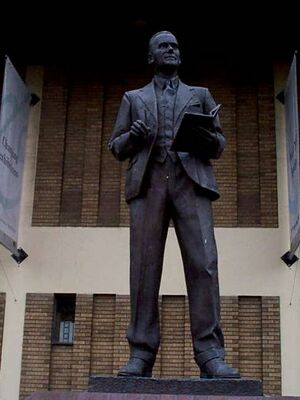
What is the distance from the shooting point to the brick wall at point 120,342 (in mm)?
12484

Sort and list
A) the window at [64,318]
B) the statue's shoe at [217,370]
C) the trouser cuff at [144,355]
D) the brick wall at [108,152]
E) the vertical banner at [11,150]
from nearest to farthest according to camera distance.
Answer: the statue's shoe at [217,370] < the trouser cuff at [144,355] < the vertical banner at [11,150] < the window at [64,318] < the brick wall at [108,152]

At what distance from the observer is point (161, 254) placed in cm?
520

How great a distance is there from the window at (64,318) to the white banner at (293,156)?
3.72m

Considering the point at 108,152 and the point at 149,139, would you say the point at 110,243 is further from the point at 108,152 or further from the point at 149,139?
the point at 149,139

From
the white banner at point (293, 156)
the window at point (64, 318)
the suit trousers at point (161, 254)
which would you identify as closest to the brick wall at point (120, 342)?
the window at point (64, 318)

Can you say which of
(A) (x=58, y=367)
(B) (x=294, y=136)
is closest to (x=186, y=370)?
(A) (x=58, y=367)

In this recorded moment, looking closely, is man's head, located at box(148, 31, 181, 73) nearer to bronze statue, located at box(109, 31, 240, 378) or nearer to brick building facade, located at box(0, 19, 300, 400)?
bronze statue, located at box(109, 31, 240, 378)

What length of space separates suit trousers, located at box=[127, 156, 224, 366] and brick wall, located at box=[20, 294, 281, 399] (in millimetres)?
7545

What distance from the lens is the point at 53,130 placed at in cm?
1406

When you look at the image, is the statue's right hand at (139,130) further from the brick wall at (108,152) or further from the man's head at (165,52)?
the brick wall at (108,152)

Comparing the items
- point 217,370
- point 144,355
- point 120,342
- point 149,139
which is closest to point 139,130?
point 149,139

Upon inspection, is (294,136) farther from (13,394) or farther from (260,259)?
(13,394)

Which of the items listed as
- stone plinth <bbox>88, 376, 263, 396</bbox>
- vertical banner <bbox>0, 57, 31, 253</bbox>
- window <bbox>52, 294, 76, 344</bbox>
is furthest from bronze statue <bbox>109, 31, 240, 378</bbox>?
window <bbox>52, 294, 76, 344</bbox>

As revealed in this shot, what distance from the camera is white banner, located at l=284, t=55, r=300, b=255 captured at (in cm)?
1225
